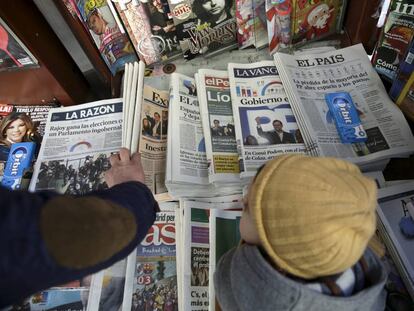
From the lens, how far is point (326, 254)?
0.39 meters

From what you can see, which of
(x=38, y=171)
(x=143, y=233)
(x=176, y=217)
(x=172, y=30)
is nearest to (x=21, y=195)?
(x=143, y=233)

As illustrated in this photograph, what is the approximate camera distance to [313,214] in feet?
1.28

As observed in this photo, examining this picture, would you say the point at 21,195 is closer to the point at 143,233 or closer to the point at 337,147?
the point at 143,233

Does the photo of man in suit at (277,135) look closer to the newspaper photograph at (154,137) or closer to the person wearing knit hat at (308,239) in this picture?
the newspaper photograph at (154,137)

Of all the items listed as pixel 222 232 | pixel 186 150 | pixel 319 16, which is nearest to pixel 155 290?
pixel 222 232

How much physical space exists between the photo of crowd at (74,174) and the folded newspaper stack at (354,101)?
463mm

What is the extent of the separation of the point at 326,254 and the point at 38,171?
26.9 inches

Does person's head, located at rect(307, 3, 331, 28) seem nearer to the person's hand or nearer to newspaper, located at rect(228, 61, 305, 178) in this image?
newspaper, located at rect(228, 61, 305, 178)

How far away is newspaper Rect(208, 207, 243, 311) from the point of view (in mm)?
679

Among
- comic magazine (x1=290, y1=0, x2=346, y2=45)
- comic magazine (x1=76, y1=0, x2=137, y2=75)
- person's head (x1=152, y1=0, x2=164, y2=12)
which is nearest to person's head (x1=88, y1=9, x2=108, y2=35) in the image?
comic magazine (x1=76, y1=0, x2=137, y2=75)

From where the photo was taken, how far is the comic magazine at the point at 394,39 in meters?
0.72

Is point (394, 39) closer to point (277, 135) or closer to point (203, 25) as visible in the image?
point (277, 135)

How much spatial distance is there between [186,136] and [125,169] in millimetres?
175

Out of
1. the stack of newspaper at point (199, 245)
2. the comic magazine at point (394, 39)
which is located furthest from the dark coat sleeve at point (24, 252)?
the comic magazine at point (394, 39)
